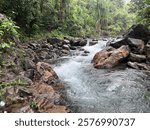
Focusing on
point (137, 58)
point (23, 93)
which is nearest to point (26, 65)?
point (23, 93)

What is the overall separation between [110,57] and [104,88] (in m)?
4.48

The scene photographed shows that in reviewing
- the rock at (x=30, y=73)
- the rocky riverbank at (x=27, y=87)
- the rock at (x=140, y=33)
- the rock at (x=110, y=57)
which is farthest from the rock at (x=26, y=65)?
the rock at (x=140, y=33)

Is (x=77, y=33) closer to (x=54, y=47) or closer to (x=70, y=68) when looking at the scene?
(x=54, y=47)

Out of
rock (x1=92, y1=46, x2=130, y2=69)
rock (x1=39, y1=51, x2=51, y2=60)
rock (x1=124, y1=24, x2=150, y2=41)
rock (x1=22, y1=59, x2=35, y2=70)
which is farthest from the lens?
rock (x1=39, y1=51, x2=51, y2=60)

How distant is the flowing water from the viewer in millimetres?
7867

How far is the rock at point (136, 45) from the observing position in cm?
1491

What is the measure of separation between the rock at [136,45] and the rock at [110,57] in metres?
0.57

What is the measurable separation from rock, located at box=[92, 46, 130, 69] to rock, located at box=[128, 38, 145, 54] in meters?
0.57

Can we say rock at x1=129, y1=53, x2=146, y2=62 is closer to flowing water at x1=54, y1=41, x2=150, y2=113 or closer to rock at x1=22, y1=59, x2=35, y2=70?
flowing water at x1=54, y1=41, x2=150, y2=113

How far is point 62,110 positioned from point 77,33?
23.7 meters

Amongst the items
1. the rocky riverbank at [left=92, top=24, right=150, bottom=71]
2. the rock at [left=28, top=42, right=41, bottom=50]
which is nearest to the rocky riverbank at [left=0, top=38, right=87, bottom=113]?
the rocky riverbank at [left=92, top=24, right=150, bottom=71]

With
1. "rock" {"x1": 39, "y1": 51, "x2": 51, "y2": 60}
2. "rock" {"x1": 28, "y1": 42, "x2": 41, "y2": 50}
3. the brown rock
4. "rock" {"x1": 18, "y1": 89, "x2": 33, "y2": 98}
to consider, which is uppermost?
"rock" {"x1": 18, "y1": 89, "x2": 33, "y2": 98}

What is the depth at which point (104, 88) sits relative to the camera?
9.71m

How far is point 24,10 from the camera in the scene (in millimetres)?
19000
